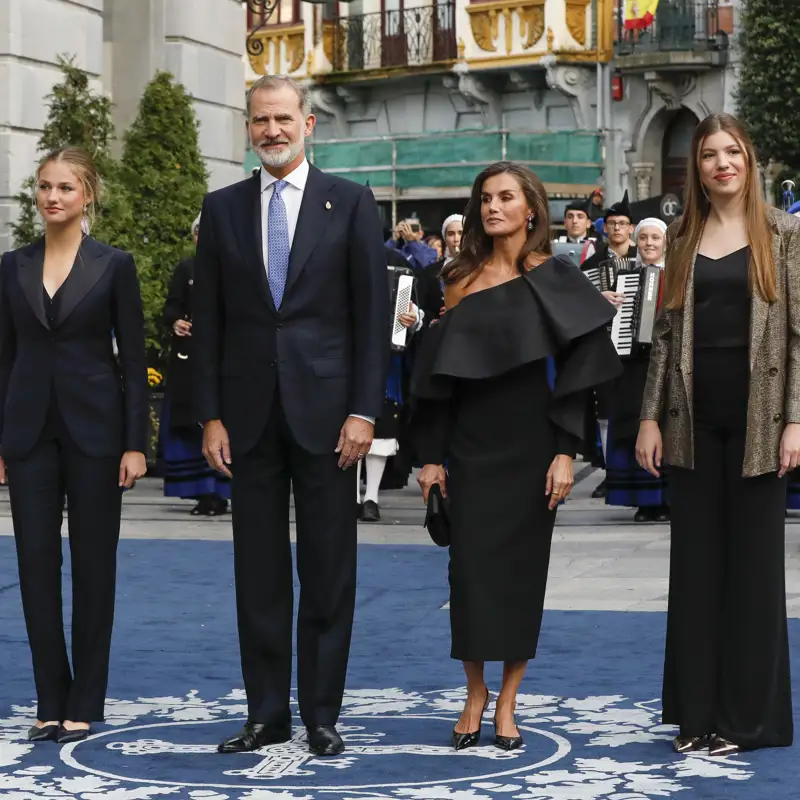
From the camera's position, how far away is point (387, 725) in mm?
6906

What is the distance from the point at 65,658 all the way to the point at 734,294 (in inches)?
95.1

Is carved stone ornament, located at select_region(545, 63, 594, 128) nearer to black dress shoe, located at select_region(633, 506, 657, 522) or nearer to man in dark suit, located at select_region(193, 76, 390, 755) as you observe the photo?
black dress shoe, located at select_region(633, 506, 657, 522)

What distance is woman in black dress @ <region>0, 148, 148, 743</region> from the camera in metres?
6.75

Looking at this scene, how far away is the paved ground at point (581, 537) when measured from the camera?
9.95 m

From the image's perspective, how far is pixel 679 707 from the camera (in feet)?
21.5

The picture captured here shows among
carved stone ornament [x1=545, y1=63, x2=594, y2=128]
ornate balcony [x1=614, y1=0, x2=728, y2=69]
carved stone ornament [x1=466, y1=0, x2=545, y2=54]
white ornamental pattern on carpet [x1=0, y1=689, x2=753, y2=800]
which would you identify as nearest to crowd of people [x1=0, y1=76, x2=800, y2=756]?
white ornamental pattern on carpet [x1=0, y1=689, x2=753, y2=800]

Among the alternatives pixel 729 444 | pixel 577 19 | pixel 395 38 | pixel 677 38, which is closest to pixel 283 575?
pixel 729 444

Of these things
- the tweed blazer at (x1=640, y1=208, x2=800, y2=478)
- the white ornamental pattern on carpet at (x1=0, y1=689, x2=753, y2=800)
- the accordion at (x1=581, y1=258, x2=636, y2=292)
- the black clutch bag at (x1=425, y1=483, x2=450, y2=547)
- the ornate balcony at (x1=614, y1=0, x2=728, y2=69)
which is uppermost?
the ornate balcony at (x1=614, y1=0, x2=728, y2=69)

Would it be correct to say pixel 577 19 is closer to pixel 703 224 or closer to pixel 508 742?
pixel 703 224

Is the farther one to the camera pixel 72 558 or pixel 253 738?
pixel 72 558

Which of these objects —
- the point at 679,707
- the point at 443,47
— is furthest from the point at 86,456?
the point at 443,47

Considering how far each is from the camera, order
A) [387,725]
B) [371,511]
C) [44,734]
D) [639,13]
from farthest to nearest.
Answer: [639,13] → [371,511] → [387,725] → [44,734]

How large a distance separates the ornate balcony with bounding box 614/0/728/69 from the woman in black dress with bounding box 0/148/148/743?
3205 centimetres

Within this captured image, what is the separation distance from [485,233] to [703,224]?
26.8 inches
